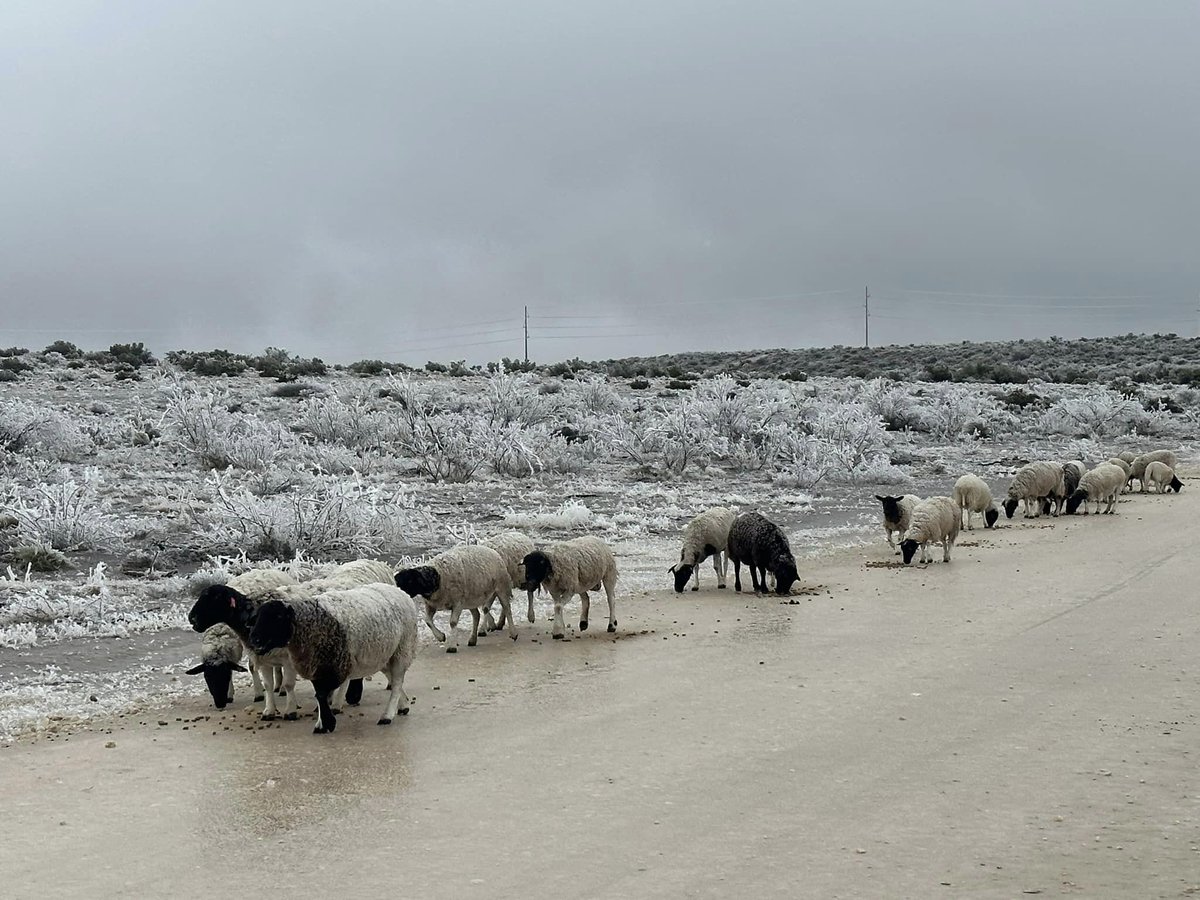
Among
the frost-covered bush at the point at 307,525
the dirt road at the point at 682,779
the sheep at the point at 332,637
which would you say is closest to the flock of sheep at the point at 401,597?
the sheep at the point at 332,637

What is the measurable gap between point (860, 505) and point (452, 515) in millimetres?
7887

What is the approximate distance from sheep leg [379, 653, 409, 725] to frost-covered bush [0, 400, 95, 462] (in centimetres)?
1606

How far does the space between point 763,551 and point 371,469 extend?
11675 mm

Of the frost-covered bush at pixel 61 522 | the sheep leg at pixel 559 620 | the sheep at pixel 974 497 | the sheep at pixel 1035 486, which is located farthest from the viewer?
the sheep at pixel 1035 486

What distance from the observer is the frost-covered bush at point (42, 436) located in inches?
901

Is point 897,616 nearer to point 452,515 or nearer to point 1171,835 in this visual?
point 1171,835

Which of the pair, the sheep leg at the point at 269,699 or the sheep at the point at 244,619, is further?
the sheep leg at the point at 269,699

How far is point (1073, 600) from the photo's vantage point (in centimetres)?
1305

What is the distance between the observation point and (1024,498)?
21.7m

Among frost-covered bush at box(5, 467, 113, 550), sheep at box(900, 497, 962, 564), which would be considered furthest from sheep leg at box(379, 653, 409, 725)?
sheep at box(900, 497, 962, 564)

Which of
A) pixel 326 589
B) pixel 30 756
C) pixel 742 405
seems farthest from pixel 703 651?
pixel 742 405

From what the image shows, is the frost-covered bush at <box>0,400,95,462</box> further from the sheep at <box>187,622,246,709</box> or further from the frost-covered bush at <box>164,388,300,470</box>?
the sheep at <box>187,622,246,709</box>

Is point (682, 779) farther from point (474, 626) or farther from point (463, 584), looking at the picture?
point (474, 626)

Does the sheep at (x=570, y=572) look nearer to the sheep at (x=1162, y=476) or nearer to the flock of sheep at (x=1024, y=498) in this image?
the flock of sheep at (x=1024, y=498)
